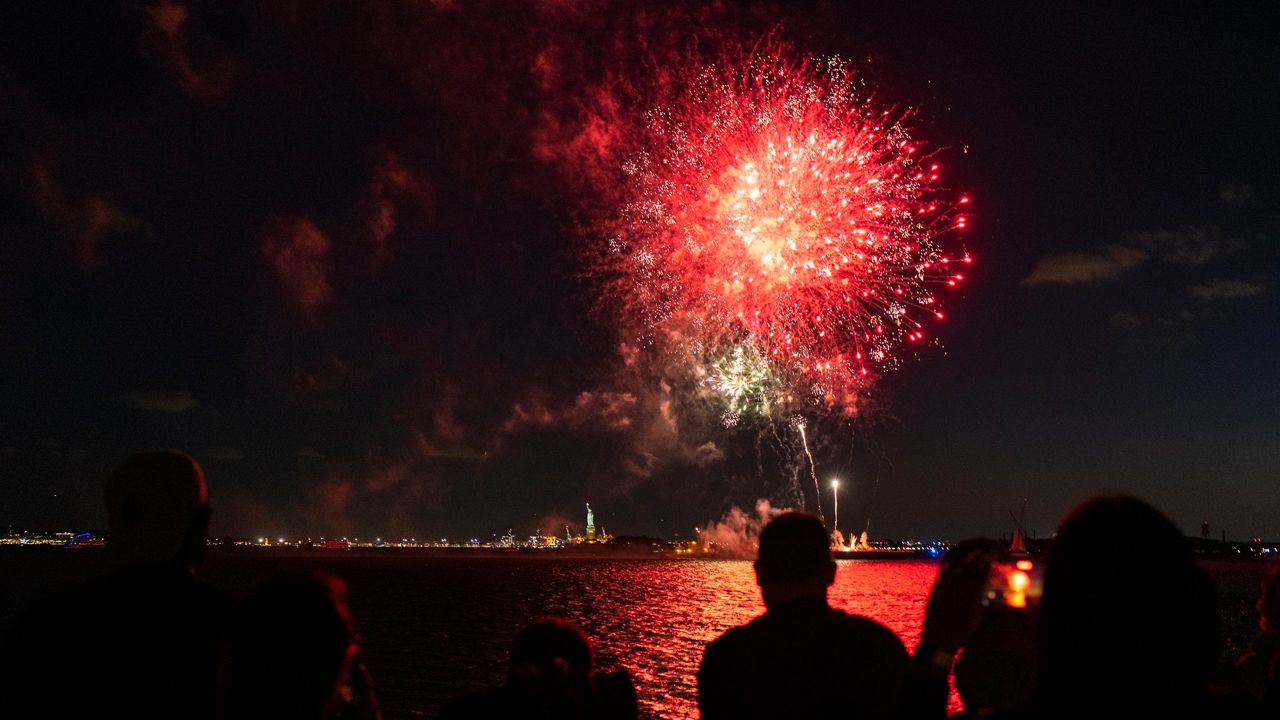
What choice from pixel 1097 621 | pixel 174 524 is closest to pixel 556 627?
pixel 174 524

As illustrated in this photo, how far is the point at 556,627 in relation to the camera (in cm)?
471

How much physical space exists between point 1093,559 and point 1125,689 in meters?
0.37

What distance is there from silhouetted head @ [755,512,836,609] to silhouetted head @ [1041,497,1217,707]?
1538 millimetres

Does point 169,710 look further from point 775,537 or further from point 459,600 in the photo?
point 459,600

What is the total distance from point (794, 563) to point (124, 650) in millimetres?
3058

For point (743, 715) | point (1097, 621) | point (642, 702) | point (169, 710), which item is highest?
point (1097, 621)

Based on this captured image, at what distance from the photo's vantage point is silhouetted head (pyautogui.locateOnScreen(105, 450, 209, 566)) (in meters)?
4.16

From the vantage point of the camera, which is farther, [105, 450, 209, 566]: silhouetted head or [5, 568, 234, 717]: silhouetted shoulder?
[105, 450, 209, 566]: silhouetted head

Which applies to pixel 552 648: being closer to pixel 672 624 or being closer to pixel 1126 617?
pixel 1126 617

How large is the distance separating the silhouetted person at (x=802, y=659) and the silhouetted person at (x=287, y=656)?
169cm

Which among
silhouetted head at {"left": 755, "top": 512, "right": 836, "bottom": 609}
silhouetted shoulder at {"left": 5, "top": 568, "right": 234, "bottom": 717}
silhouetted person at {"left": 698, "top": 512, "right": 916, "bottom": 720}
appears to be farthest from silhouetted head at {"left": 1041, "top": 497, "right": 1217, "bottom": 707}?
silhouetted shoulder at {"left": 5, "top": 568, "right": 234, "bottom": 717}

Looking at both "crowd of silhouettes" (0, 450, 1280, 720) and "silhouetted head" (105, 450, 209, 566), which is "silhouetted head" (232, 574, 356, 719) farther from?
"silhouetted head" (105, 450, 209, 566)

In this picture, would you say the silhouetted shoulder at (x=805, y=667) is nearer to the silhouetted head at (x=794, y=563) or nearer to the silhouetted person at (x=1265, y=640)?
the silhouetted head at (x=794, y=563)

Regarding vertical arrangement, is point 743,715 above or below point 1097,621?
below
